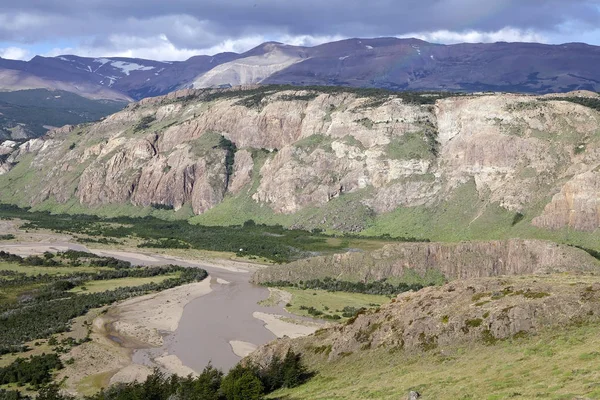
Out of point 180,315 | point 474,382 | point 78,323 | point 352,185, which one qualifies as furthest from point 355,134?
point 474,382

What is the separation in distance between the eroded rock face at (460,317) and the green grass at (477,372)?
4.69 feet

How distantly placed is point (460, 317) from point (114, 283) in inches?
3413

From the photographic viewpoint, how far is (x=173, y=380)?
54.3 metres

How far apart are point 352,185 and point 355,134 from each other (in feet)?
59.5

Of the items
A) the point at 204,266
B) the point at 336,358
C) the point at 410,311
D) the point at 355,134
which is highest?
the point at 355,134

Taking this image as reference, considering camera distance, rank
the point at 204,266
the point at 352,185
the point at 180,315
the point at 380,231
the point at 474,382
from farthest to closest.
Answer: the point at 352,185 → the point at 380,231 → the point at 204,266 → the point at 180,315 → the point at 474,382

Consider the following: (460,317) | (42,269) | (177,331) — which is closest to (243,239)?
(42,269)

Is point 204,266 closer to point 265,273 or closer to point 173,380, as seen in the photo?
point 265,273

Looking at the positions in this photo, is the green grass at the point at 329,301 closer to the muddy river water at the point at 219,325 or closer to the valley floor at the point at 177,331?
the valley floor at the point at 177,331

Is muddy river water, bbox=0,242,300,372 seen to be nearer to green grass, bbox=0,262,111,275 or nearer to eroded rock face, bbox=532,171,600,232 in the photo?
green grass, bbox=0,262,111,275

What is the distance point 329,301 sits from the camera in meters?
105

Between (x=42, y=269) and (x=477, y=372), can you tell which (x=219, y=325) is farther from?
(x=42, y=269)

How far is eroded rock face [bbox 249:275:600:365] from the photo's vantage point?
49.3 m

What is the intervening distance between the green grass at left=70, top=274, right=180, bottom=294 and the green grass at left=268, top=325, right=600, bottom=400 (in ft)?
232
